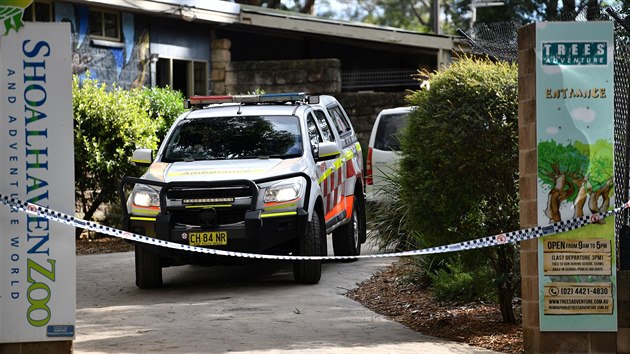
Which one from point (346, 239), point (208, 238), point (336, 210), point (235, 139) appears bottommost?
point (346, 239)

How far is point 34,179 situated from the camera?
27.0 ft

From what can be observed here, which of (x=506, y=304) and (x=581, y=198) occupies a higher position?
(x=581, y=198)

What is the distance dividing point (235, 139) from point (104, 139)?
17.1ft

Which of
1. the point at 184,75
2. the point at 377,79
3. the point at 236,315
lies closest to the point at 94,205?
the point at 184,75

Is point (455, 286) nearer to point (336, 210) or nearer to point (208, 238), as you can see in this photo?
point (208, 238)

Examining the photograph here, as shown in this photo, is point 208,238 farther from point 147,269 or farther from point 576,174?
point 576,174

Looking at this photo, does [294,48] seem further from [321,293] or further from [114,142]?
[321,293]

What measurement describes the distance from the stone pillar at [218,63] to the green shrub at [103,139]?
6.69 meters

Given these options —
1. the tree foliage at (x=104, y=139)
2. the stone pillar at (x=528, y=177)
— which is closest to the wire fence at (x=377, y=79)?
the tree foliage at (x=104, y=139)

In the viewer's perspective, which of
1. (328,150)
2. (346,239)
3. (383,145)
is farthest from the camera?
(383,145)

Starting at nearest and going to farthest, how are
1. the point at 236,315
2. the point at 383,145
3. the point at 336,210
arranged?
the point at 236,315, the point at 336,210, the point at 383,145

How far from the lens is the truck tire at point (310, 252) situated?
12.1m

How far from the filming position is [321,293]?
465 inches

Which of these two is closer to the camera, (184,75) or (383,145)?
(383,145)
